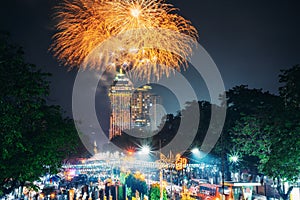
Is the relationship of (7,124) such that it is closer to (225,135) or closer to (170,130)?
(225,135)

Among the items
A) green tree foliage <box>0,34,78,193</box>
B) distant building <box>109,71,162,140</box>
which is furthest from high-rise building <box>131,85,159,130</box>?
green tree foliage <box>0,34,78,193</box>

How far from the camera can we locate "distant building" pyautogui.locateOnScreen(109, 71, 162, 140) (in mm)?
169250

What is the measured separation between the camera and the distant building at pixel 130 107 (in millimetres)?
169250

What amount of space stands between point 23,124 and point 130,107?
167 metres

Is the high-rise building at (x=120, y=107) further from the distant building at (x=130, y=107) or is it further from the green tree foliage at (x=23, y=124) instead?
the green tree foliage at (x=23, y=124)

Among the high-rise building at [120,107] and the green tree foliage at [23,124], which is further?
the high-rise building at [120,107]

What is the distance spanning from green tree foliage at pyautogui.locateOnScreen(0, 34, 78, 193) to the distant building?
154497 mm

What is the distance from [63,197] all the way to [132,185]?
686 cm

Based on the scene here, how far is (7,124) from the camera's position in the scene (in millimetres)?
8500

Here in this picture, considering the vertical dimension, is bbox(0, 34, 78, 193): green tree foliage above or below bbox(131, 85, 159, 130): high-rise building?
below

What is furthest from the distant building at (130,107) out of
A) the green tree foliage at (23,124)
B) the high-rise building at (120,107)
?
the green tree foliage at (23,124)

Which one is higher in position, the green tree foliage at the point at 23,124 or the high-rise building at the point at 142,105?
the high-rise building at the point at 142,105

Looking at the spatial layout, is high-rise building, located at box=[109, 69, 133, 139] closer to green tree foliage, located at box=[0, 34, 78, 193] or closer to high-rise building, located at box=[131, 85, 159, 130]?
high-rise building, located at box=[131, 85, 159, 130]

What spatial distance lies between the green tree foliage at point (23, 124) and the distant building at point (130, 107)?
507 ft
